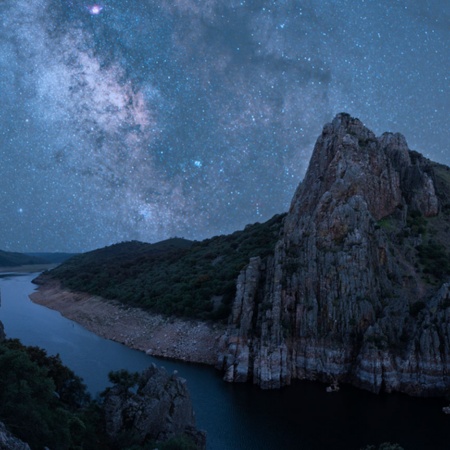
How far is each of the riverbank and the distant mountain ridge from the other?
293cm

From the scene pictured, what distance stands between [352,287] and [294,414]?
22.2 meters

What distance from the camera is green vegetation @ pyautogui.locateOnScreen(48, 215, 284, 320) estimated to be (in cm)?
7631

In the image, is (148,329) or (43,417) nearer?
(43,417)

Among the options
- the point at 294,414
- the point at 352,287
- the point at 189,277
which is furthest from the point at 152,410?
the point at 189,277

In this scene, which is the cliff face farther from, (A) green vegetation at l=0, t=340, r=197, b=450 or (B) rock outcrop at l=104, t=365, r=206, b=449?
(A) green vegetation at l=0, t=340, r=197, b=450

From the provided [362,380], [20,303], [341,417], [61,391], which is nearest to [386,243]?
[362,380]

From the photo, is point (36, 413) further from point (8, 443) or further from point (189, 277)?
point (189, 277)

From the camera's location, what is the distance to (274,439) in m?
37.1

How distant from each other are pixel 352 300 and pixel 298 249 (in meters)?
11.8

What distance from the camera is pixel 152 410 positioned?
2997 centimetres

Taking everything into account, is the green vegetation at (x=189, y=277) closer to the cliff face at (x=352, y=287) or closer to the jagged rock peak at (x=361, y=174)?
the cliff face at (x=352, y=287)

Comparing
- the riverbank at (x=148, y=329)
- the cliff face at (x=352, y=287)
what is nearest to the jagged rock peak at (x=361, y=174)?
the cliff face at (x=352, y=287)

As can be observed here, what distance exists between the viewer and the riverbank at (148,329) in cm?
6406

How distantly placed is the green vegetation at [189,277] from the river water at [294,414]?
16174mm
